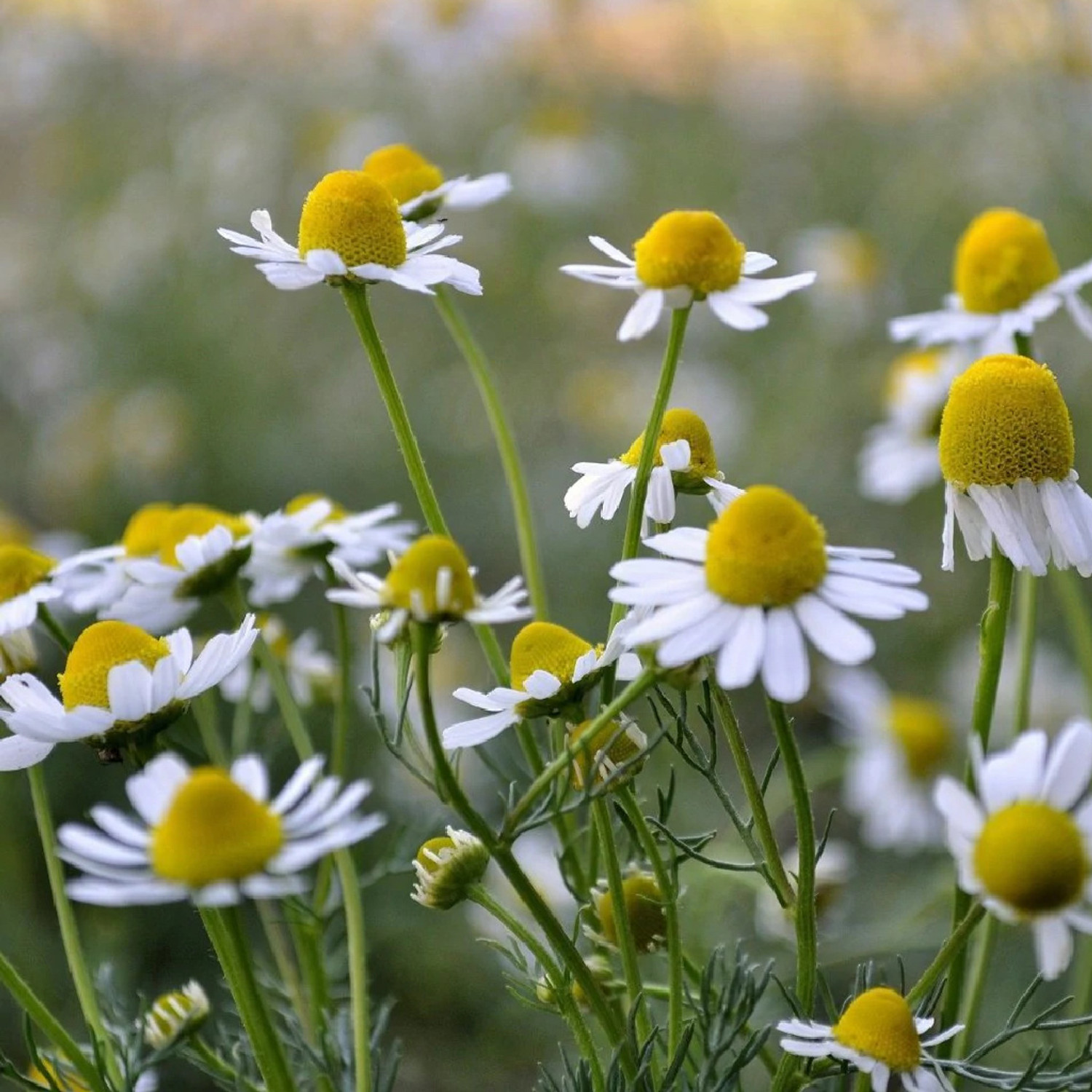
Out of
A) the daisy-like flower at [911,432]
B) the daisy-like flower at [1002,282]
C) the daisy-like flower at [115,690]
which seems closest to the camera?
the daisy-like flower at [115,690]

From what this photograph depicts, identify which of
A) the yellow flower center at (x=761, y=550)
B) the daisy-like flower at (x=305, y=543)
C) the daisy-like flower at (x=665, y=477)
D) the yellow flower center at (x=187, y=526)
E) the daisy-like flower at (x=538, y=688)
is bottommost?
the daisy-like flower at (x=305, y=543)

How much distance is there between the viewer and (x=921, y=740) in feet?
4.93

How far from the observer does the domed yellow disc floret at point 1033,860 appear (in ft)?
1.34

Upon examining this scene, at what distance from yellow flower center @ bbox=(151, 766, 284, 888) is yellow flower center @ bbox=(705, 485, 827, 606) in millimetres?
171

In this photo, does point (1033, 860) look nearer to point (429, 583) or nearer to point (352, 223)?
point (429, 583)

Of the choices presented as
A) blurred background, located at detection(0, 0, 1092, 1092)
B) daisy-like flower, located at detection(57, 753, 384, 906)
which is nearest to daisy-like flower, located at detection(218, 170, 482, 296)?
daisy-like flower, located at detection(57, 753, 384, 906)

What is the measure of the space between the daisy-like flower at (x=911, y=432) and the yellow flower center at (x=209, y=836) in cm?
88

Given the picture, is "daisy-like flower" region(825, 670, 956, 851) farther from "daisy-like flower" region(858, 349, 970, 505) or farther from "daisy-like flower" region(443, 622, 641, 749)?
"daisy-like flower" region(443, 622, 641, 749)

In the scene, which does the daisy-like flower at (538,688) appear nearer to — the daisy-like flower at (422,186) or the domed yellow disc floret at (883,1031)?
the domed yellow disc floret at (883,1031)

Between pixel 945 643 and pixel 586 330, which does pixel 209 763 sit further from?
pixel 586 330

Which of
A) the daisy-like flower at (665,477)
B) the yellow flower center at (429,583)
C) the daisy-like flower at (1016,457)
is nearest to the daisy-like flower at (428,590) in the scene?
the yellow flower center at (429,583)

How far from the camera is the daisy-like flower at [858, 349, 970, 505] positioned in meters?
1.22

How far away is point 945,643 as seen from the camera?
2.03m

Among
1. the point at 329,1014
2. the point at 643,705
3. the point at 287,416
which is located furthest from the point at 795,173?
the point at 329,1014
